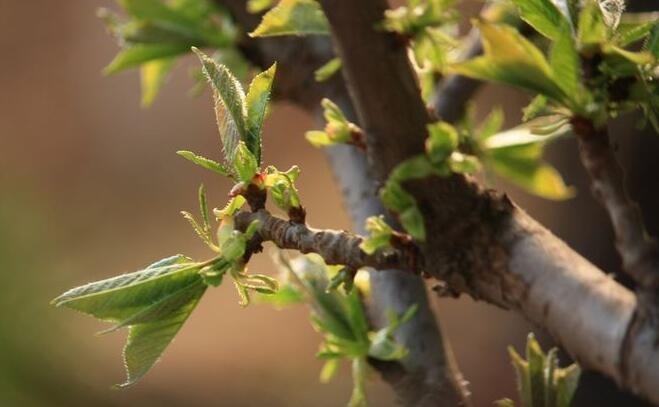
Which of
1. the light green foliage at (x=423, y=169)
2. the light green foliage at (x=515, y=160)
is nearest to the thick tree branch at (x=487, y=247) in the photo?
the light green foliage at (x=423, y=169)

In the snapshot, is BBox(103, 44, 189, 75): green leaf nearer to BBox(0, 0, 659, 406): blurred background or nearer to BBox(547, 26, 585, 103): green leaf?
BBox(547, 26, 585, 103): green leaf

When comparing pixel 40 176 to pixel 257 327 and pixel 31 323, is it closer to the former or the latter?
pixel 31 323

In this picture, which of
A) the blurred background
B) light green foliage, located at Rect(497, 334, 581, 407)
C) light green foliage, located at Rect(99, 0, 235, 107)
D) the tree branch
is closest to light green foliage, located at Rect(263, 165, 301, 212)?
the tree branch

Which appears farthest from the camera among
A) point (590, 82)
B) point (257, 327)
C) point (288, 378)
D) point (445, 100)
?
point (257, 327)

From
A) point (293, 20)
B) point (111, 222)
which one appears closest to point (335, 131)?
point (293, 20)

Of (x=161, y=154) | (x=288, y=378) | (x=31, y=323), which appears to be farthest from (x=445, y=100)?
(x=31, y=323)

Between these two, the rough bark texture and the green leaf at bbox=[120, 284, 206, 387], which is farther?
the rough bark texture

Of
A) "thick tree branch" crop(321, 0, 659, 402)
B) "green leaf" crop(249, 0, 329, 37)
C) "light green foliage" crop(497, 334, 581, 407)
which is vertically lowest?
"light green foliage" crop(497, 334, 581, 407)
